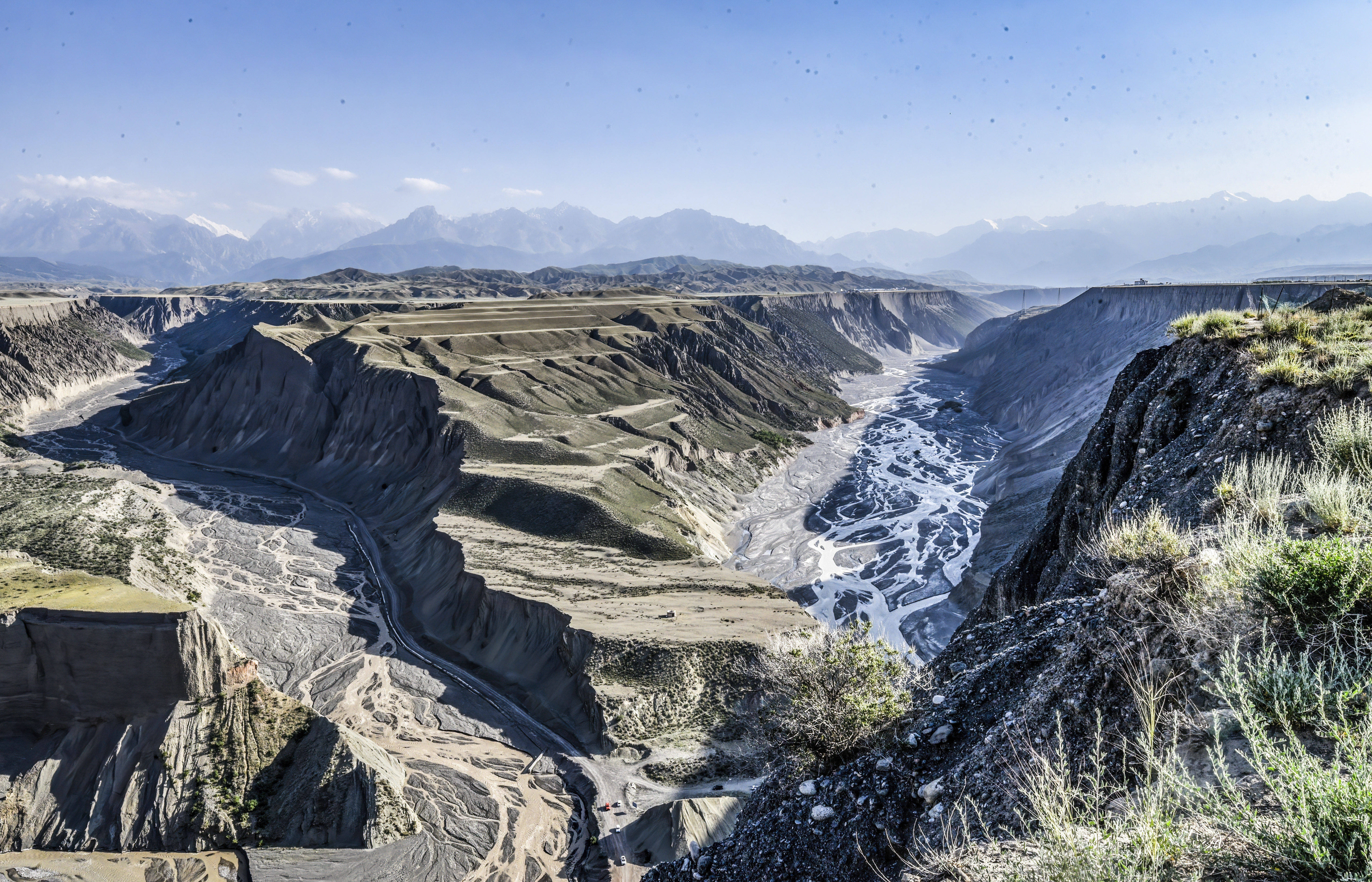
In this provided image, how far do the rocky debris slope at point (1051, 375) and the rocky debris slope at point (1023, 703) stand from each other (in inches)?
466

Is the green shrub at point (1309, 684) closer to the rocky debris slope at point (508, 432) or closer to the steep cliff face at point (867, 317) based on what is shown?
the rocky debris slope at point (508, 432)

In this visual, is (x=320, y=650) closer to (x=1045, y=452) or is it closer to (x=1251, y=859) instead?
(x=1251, y=859)

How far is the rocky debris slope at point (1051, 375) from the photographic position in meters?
49.3

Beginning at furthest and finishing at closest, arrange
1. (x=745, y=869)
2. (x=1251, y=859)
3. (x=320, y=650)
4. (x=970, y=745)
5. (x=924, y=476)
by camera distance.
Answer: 1. (x=924, y=476)
2. (x=320, y=650)
3. (x=745, y=869)
4. (x=970, y=745)
5. (x=1251, y=859)

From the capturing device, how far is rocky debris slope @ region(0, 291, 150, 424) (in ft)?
285

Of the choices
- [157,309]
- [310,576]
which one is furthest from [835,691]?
[157,309]

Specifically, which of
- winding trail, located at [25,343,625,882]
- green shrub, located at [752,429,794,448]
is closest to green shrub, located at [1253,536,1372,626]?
winding trail, located at [25,343,625,882]

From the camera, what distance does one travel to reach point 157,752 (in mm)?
22438

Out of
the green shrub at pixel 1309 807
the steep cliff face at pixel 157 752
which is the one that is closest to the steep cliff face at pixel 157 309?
the steep cliff face at pixel 157 752

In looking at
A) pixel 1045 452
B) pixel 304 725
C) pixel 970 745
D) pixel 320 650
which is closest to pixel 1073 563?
pixel 970 745

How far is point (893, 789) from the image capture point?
8.66 m

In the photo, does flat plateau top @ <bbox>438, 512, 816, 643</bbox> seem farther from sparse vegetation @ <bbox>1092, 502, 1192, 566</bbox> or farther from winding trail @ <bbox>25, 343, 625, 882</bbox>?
sparse vegetation @ <bbox>1092, 502, 1192, 566</bbox>

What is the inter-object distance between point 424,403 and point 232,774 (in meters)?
42.0

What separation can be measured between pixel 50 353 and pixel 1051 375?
144m
